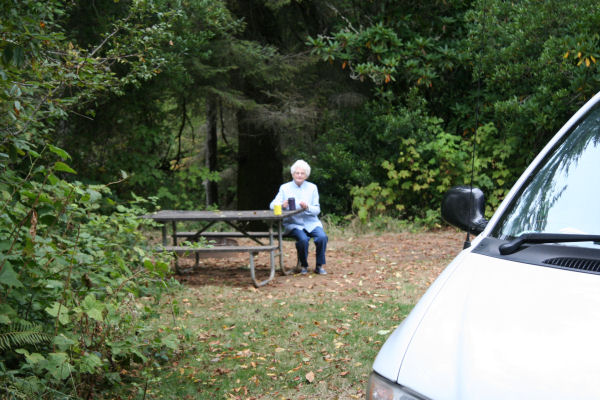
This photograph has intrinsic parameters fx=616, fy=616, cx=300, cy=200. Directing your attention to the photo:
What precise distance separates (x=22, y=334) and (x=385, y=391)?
7.07ft

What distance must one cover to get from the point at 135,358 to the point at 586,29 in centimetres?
1039

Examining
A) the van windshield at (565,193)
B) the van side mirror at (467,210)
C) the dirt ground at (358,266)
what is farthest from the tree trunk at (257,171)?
the van windshield at (565,193)

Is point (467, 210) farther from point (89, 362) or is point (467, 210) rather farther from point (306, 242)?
point (306, 242)

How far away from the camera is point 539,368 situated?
1.69 meters

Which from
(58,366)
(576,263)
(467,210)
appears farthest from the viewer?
(58,366)

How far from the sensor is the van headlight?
6.19 ft

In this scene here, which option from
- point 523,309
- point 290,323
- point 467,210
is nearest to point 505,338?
point 523,309

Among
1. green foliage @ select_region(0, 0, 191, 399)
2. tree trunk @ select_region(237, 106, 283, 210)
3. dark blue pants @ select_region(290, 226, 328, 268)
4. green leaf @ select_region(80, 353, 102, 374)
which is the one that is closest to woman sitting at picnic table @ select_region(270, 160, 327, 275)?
dark blue pants @ select_region(290, 226, 328, 268)

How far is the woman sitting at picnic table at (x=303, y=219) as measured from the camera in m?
8.79

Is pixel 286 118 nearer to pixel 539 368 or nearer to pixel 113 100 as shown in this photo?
pixel 113 100

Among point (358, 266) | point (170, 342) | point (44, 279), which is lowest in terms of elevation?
point (358, 266)

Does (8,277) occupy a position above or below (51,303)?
above

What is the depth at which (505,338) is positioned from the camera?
184 centimetres

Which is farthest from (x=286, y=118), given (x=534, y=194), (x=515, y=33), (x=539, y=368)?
(x=539, y=368)
